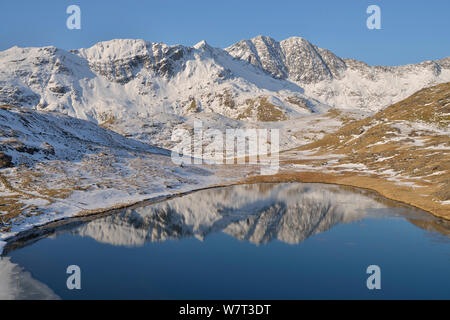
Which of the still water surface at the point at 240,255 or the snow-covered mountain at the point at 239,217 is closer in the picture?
the still water surface at the point at 240,255

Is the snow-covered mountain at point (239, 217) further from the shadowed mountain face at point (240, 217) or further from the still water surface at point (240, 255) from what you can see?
the still water surface at point (240, 255)

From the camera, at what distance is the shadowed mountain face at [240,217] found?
1713 inches

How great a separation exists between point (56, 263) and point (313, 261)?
26.1m

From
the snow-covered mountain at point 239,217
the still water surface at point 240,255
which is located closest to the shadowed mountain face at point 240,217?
the snow-covered mountain at point 239,217

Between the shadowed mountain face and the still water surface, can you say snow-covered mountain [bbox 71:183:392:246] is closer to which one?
the shadowed mountain face

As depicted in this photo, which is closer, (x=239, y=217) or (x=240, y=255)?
(x=240, y=255)

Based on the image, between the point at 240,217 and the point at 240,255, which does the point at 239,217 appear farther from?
the point at 240,255

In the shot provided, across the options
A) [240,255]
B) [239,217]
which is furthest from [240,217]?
[240,255]

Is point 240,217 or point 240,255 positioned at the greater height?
point 240,217

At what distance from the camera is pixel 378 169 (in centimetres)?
8988

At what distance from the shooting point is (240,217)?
53562mm

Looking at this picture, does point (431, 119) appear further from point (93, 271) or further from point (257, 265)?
point (93, 271)

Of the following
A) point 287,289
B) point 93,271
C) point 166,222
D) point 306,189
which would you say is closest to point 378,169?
point 306,189

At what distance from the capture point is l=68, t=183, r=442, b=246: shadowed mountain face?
143ft
